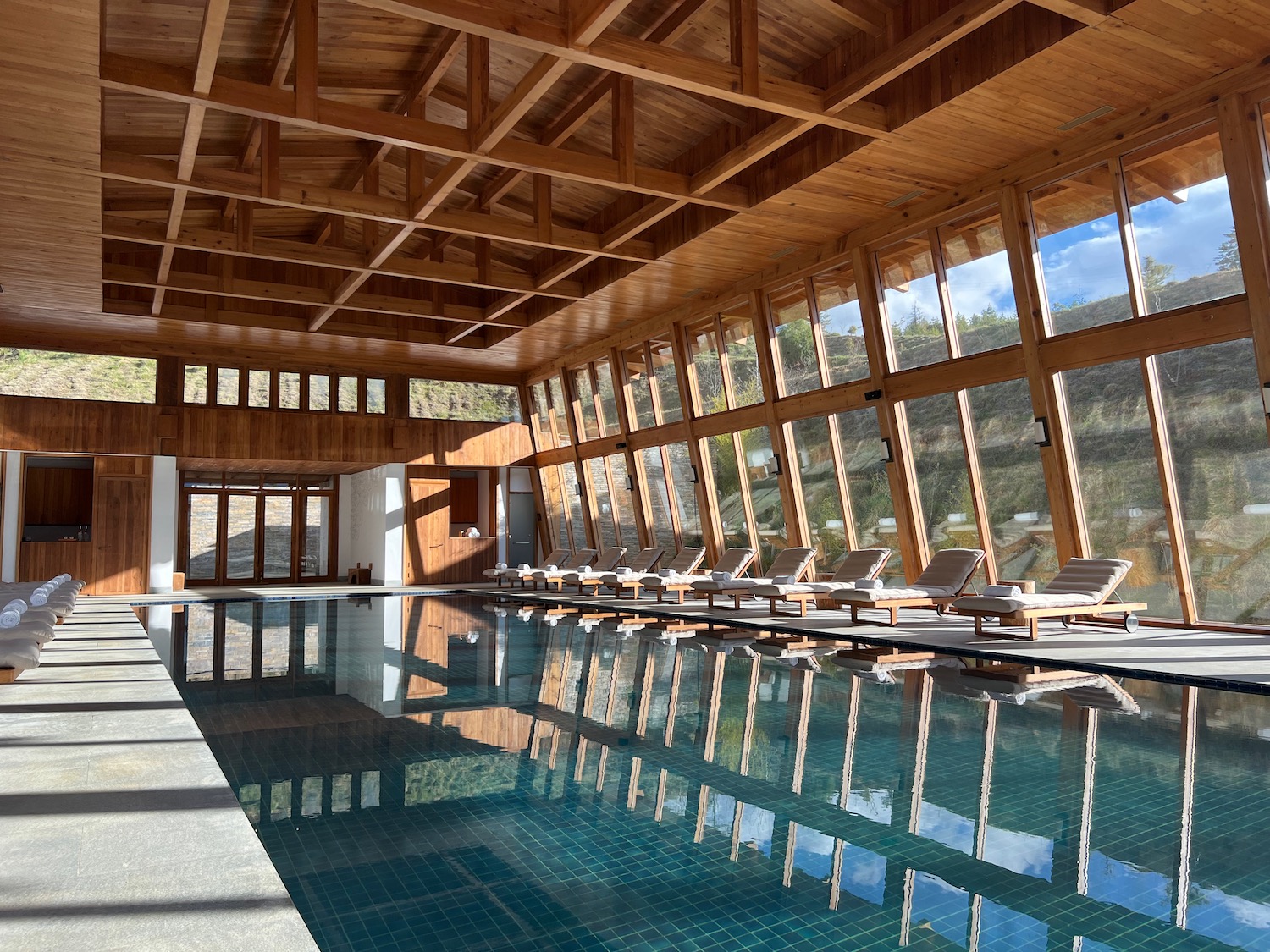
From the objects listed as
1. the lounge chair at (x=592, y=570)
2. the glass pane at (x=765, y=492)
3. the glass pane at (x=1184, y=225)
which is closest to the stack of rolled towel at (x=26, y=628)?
the lounge chair at (x=592, y=570)

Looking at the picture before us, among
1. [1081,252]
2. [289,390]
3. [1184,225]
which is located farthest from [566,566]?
[1184,225]

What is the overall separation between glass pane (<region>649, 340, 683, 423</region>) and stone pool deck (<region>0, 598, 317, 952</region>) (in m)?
10.7

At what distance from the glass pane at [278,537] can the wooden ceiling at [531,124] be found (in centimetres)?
673

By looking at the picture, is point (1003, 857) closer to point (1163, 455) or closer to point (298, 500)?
point (1163, 455)

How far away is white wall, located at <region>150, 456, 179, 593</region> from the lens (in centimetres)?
1698

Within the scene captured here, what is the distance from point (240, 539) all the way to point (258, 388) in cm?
374

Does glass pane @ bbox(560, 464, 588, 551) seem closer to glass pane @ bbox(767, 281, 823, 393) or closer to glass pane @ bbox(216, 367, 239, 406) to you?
glass pane @ bbox(216, 367, 239, 406)

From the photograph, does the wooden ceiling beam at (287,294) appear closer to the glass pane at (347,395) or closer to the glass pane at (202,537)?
the glass pane at (347,395)

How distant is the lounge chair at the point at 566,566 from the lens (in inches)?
664

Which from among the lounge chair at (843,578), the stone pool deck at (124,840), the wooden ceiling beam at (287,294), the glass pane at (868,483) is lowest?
the stone pool deck at (124,840)

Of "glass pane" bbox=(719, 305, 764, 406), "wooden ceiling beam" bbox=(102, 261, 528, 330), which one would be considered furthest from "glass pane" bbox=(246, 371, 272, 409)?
"glass pane" bbox=(719, 305, 764, 406)

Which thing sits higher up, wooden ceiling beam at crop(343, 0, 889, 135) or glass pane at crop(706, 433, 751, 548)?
wooden ceiling beam at crop(343, 0, 889, 135)

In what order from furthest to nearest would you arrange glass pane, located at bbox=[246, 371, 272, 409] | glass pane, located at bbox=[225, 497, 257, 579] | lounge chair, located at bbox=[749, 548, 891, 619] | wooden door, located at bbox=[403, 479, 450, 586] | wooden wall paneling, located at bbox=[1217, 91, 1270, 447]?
glass pane, located at bbox=[225, 497, 257, 579] → wooden door, located at bbox=[403, 479, 450, 586] → glass pane, located at bbox=[246, 371, 272, 409] → lounge chair, located at bbox=[749, 548, 891, 619] → wooden wall paneling, located at bbox=[1217, 91, 1270, 447]

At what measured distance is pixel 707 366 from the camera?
14891 mm
